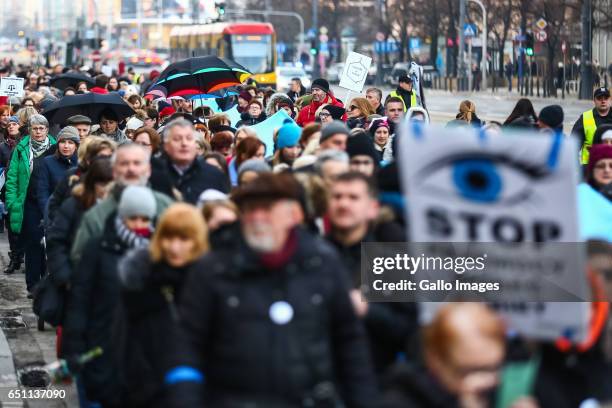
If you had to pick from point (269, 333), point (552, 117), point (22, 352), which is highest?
point (552, 117)

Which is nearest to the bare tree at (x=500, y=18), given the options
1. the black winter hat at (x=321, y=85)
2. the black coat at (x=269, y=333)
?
the black winter hat at (x=321, y=85)

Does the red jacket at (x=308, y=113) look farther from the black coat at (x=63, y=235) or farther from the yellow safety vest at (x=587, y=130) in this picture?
the black coat at (x=63, y=235)

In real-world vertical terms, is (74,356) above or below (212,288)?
below

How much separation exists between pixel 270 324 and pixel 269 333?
0.10 feet

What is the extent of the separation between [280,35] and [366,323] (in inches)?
4384

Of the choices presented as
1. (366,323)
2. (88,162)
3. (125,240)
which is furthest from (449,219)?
(88,162)

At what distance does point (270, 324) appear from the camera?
5.31m

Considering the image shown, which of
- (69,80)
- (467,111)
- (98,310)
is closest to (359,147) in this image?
(98,310)

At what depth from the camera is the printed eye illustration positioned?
507cm

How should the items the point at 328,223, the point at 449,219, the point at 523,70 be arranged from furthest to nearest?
1. the point at 523,70
2. the point at 328,223
3. the point at 449,219

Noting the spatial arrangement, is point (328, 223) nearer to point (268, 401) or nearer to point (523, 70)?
point (268, 401)

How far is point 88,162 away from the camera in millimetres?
10547

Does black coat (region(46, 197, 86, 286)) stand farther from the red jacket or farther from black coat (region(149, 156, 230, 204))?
the red jacket

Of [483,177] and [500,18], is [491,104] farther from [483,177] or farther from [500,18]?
[483,177]
